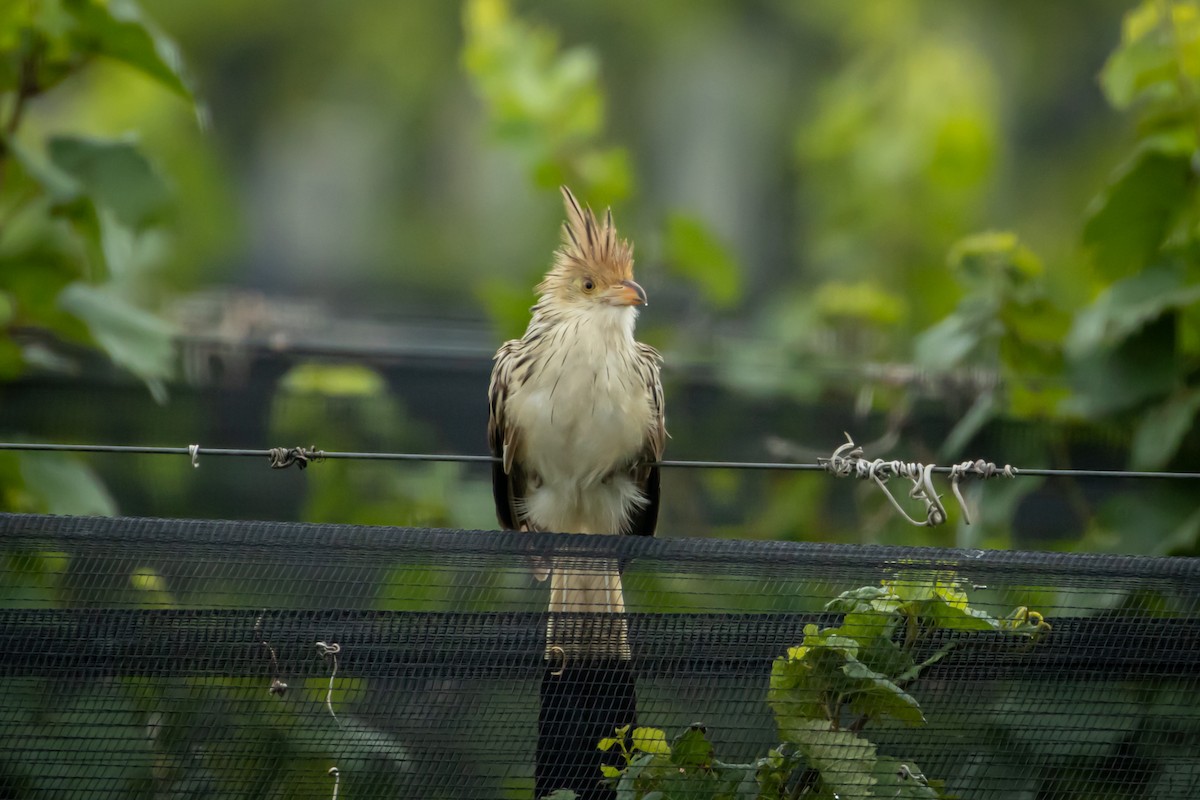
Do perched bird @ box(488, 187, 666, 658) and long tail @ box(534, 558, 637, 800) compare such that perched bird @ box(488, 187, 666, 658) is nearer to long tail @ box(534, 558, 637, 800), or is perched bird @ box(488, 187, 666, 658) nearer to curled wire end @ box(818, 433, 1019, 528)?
curled wire end @ box(818, 433, 1019, 528)

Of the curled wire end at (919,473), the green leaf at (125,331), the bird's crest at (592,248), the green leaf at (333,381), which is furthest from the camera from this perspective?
the green leaf at (333,381)

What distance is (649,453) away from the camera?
3.86 metres

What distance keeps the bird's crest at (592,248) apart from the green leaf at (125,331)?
48.3 inches

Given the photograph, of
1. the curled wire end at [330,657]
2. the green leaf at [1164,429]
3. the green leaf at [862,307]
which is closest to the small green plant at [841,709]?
the curled wire end at [330,657]

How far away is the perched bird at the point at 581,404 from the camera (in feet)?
12.2

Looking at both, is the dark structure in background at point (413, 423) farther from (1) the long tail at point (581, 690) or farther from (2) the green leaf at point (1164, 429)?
(1) the long tail at point (581, 690)

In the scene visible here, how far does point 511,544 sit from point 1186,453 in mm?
2582

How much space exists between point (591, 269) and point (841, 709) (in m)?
1.68

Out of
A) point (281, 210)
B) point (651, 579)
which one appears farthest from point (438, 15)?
point (651, 579)

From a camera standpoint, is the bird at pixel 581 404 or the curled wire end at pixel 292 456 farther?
the bird at pixel 581 404

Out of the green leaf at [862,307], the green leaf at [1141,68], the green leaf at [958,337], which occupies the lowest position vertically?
the green leaf at [862,307]

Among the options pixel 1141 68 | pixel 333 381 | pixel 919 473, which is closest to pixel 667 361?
pixel 333 381

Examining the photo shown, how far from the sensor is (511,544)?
2.68 m

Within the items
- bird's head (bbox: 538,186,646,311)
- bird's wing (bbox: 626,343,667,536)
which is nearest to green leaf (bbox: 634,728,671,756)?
bird's wing (bbox: 626,343,667,536)
